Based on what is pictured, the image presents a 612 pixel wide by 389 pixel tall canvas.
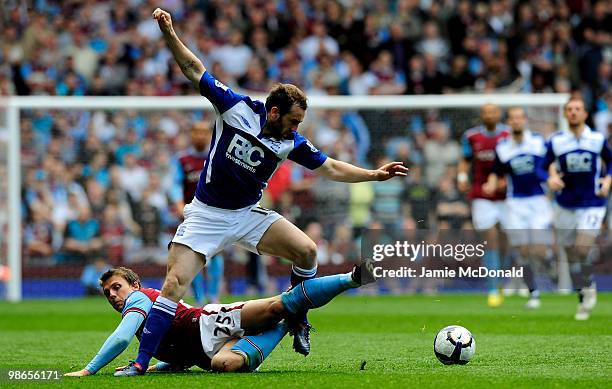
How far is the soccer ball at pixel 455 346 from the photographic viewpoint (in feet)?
28.6

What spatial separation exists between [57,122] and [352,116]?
4846 mm

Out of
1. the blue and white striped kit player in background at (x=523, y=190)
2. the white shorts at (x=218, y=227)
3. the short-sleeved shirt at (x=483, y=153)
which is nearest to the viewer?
the white shorts at (x=218, y=227)

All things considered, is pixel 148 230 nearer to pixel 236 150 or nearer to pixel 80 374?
pixel 236 150

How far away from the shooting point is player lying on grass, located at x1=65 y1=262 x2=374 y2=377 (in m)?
8.27

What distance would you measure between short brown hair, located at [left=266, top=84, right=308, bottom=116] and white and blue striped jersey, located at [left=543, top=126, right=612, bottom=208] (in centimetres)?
610

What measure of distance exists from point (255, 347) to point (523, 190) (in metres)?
8.66

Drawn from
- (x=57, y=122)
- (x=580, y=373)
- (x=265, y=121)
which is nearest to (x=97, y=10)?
(x=57, y=122)

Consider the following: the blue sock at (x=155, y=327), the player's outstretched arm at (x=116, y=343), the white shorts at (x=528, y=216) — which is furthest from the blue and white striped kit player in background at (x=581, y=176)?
the player's outstretched arm at (x=116, y=343)

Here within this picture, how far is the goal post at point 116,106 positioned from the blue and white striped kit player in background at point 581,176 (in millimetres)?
4751

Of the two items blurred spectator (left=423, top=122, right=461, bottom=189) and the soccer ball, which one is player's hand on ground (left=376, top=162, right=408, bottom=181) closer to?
the soccer ball

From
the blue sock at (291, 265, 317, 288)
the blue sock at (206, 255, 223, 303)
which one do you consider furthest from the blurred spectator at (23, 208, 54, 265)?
the blue sock at (291, 265, 317, 288)

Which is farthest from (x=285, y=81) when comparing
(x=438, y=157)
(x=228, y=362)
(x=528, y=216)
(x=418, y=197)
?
(x=228, y=362)

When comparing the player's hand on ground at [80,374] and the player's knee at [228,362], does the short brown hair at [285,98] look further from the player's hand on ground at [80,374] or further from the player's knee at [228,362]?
the player's hand on ground at [80,374]

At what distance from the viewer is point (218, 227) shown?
877cm
